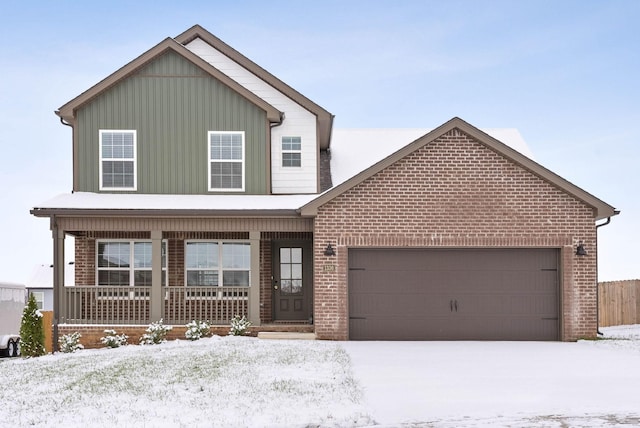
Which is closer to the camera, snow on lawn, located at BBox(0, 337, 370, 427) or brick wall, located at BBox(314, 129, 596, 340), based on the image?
snow on lawn, located at BBox(0, 337, 370, 427)

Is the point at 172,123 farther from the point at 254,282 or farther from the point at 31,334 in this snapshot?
the point at 31,334

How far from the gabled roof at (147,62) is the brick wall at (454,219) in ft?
13.4

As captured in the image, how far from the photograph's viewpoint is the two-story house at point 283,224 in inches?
741

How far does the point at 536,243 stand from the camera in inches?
745

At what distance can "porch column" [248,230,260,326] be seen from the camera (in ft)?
63.3

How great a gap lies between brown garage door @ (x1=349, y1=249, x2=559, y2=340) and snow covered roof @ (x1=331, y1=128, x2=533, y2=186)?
430cm

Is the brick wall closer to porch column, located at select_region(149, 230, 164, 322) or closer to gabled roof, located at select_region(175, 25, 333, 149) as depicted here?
gabled roof, located at select_region(175, 25, 333, 149)

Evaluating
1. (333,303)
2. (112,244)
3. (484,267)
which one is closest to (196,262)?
(112,244)

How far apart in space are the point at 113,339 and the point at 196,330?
2106 mm

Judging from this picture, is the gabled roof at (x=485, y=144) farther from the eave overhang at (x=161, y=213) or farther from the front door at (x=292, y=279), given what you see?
the front door at (x=292, y=279)

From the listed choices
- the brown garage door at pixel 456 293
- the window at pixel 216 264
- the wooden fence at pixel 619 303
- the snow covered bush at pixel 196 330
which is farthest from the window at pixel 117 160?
the wooden fence at pixel 619 303

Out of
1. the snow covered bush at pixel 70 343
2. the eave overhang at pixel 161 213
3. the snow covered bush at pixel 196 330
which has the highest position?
the eave overhang at pixel 161 213

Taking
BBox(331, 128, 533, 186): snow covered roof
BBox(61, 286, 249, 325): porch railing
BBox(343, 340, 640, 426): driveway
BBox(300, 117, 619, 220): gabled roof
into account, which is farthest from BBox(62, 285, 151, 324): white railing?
BBox(331, 128, 533, 186): snow covered roof

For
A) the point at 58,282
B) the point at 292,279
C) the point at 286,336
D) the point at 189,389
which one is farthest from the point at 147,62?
the point at 189,389
